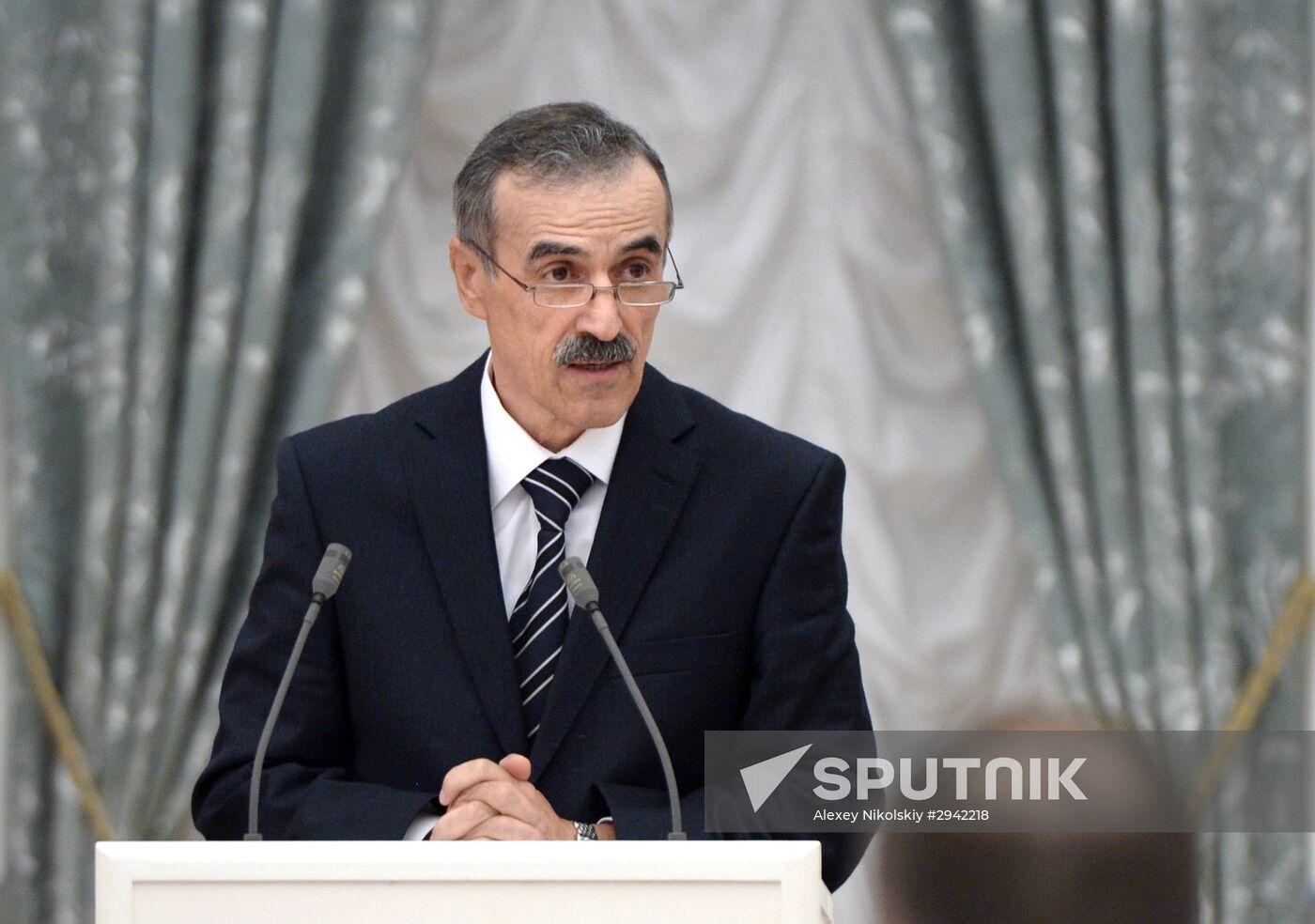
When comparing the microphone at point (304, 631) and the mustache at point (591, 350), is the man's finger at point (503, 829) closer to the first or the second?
the microphone at point (304, 631)

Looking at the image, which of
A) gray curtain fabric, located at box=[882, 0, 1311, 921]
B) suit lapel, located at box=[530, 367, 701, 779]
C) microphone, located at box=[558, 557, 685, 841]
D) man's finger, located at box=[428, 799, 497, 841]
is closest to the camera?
microphone, located at box=[558, 557, 685, 841]

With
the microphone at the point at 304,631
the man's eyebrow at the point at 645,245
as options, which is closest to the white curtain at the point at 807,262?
the man's eyebrow at the point at 645,245

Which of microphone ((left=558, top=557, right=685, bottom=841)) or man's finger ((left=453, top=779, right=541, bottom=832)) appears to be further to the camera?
man's finger ((left=453, top=779, right=541, bottom=832))

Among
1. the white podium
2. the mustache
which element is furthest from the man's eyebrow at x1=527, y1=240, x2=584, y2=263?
the white podium

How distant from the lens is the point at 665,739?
226cm

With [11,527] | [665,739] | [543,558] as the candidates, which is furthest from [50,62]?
[665,739]

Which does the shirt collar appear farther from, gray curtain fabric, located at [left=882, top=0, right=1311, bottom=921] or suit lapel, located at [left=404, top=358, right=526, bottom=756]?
gray curtain fabric, located at [left=882, top=0, right=1311, bottom=921]

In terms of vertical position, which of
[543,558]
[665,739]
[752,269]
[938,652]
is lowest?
[665,739]

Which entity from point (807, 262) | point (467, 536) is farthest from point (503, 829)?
point (807, 262)

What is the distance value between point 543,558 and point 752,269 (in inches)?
56.9

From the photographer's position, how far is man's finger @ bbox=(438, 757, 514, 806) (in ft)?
6.73

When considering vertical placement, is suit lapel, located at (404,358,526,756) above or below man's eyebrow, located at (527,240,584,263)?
below

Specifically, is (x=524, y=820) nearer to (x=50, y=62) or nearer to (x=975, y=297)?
(x=975, y=297)

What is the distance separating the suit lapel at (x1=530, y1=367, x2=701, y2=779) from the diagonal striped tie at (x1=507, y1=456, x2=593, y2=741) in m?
0.05
